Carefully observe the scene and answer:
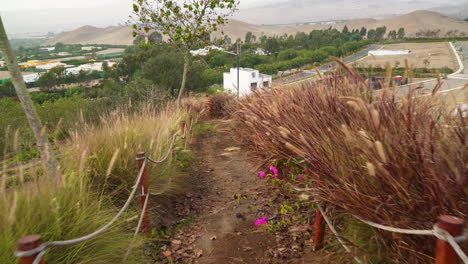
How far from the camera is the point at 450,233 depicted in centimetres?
108

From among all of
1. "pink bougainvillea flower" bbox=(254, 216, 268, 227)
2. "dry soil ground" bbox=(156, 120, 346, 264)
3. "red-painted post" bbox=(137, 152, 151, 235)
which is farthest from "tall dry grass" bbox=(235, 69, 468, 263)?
"red-painted post" bbox=(137, 152, 151, 235)

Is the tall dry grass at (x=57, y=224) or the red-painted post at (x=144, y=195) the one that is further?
the red-painted post at (x=144, y=195)

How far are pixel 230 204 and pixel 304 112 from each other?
1516 mm

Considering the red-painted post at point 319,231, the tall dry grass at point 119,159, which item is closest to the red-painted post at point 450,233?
the red-painted post at point 319,231

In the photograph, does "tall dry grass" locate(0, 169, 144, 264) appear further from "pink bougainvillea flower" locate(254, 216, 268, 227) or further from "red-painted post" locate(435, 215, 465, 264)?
"red-painted post" locate(435, 215, 465, 264)

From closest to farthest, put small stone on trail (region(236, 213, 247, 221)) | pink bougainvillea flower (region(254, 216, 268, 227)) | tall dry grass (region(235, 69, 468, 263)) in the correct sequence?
tall dry grass (region(235, 69, 468, 263)), pink bougainvillea flower (region(254, 216, 268, 227)), small stone on trail (region(236, 213, 247, 221))

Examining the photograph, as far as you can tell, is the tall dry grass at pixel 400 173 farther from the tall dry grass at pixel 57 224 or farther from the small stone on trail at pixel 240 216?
the tall dry grass at pixel 57 224

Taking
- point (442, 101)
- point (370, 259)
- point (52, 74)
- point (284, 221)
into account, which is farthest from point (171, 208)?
point (52, 74)


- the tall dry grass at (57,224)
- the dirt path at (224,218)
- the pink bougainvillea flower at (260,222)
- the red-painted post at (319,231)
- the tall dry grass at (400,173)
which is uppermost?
the tall dry grass at (400,173)

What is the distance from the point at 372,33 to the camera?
555 feet

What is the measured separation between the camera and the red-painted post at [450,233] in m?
1.07

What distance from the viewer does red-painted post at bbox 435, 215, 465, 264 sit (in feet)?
3.51

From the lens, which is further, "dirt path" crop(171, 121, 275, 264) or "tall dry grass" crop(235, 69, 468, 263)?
"dirt path" crop(171, 121, 275, 264)

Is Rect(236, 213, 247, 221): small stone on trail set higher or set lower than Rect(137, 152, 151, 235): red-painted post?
lower
